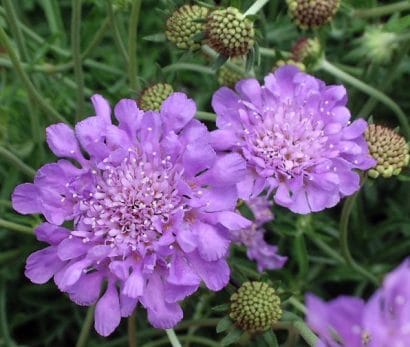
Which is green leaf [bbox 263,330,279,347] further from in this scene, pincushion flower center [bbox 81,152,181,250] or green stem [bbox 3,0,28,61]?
Result: green stem [bbox 3,0,28,61]

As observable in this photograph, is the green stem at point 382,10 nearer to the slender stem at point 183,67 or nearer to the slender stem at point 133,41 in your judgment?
the slender stem at point 183,67

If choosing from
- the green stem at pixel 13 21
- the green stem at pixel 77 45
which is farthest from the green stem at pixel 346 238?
the green stem at pixel 13 21

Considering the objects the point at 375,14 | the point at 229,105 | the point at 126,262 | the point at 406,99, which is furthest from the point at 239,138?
the point at 406,99

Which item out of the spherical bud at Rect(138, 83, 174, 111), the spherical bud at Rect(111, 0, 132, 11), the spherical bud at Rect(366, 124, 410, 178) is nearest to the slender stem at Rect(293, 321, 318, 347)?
the spherical bud at Rect(366, 124, 410, 178)

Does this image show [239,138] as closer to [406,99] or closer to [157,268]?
[157,268]

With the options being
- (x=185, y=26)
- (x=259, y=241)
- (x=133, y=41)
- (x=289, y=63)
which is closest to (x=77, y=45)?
(x=133, y=41)
